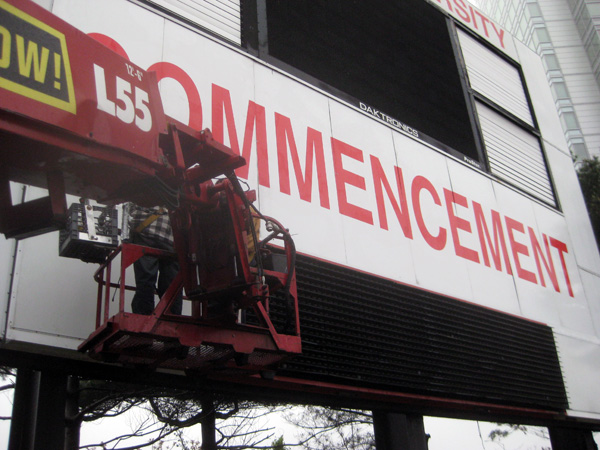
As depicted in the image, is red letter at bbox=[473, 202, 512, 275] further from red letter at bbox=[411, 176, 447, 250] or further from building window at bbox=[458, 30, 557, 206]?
building window at bbox=[458, 30, 557, 206]

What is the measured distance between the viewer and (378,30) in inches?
322

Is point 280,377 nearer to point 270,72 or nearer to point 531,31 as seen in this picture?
point 270,72

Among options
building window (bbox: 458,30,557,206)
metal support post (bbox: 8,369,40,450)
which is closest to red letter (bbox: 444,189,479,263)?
building window (bbox: 458,30,557,206)

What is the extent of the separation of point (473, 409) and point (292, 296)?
3.24m

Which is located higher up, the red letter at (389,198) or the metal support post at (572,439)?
the red letter at (389,198)

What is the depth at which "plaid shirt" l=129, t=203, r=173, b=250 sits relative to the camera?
4.22 metres

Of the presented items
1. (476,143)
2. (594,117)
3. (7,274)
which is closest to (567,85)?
(594,117)

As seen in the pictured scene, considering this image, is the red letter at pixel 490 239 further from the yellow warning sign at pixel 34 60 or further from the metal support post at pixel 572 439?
the yellow warning sign at pixel 34 60

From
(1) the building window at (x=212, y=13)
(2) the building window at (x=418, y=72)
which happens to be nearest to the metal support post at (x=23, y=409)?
(1) the building window at (x=212, y=13)

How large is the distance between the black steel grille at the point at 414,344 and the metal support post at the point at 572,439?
1403 mm

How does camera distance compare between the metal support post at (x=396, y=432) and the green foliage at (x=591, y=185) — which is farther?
the green foliage at (x=591, y=185)

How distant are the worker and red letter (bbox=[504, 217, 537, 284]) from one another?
5649 mm

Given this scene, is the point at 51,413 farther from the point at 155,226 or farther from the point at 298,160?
the point at 298,160

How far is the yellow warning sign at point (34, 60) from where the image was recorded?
101 inches
